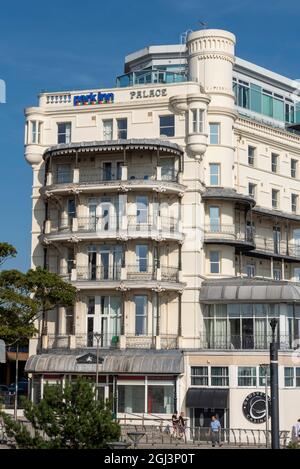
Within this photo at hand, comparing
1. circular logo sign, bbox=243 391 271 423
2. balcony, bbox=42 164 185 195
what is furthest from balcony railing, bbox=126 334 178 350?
balcony, bbox=42 164 185 195

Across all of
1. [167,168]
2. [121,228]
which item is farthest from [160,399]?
[167,168]

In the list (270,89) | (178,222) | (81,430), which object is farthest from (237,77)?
(81,430)

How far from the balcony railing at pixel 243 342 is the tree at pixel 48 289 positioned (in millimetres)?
10311

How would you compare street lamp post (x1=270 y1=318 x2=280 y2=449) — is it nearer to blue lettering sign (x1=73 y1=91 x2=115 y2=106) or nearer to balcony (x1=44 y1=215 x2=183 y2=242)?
balcony (x1=44 y1=215 x2=183 y2=242)

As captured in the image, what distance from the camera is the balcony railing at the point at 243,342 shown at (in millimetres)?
61625

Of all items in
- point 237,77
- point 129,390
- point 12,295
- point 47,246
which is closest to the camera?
point 12,295

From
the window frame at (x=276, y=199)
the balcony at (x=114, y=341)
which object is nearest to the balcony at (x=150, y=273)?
the balcony at (x=114, y=341)

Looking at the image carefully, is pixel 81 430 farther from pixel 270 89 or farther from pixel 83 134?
pixel 270 89

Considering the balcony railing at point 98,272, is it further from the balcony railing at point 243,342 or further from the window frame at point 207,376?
the window frame at point 207,376

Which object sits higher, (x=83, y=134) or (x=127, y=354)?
(x=83, y=134)

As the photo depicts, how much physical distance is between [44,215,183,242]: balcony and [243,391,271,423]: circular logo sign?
1173cm

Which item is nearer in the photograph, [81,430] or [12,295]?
[81,430]

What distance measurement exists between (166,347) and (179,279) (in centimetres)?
470

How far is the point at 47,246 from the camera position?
65938 millimetres
